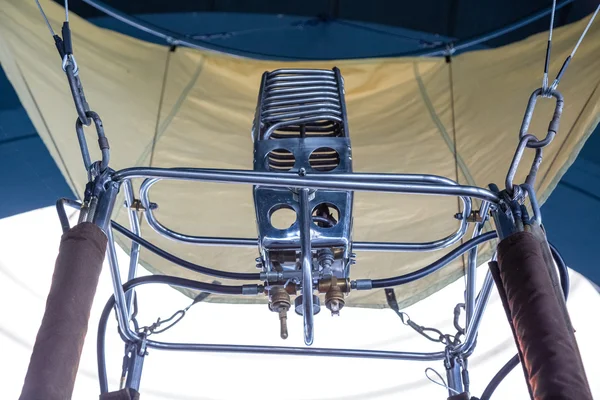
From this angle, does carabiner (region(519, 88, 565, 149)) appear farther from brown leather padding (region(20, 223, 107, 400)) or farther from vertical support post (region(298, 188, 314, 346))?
brown leather padding (region(20, 223, 107, 400))

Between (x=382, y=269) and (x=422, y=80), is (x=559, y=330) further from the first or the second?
(x=422, y=80)

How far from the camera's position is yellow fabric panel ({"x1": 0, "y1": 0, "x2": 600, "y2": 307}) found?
2078 millimetres

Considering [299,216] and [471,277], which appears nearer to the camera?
[299,216]

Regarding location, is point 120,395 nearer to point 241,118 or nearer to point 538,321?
point 538,321

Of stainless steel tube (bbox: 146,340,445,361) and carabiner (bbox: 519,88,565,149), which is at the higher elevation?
carabiner (bbox: 519,88,565,149)

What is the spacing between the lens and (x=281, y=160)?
1456mm

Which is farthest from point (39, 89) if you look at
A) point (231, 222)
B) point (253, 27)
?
point (253, 27)

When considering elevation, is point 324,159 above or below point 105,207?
above

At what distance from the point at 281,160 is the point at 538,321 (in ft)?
2.12

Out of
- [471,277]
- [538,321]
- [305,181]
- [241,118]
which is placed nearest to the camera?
[538,321]

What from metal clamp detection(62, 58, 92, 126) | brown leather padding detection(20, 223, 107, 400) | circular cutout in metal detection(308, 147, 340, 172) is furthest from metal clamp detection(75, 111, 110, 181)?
circular cutout in metal detection(308, 147, 340, 172)

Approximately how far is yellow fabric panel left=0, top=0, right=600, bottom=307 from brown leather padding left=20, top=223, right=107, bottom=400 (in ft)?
3.57

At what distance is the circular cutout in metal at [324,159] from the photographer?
1.40 m

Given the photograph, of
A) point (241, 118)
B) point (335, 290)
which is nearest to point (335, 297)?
point (335, 290)
